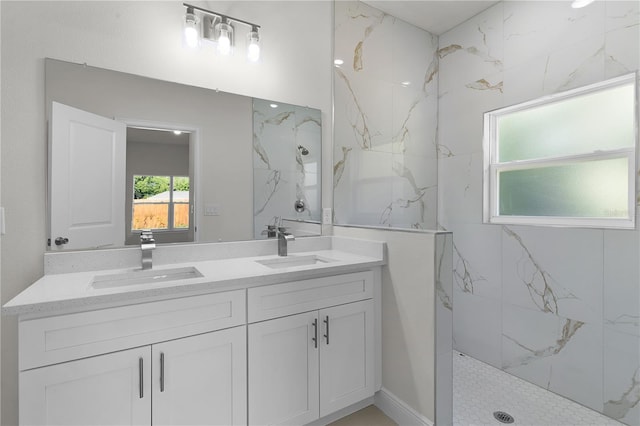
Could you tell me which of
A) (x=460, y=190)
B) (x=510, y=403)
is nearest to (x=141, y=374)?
(x=510, y=403)

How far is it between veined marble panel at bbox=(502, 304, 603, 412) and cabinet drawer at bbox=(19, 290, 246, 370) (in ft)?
6.37

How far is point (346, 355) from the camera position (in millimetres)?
1713

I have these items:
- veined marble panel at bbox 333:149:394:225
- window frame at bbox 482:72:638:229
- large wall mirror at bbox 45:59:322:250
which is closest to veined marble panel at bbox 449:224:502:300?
window frame at bbox 482:72:638:229

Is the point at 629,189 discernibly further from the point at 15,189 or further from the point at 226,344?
the point at 15,189

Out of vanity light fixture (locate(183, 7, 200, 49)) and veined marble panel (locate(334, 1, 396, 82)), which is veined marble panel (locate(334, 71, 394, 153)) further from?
vanity light fixture (locate(183, 7, 200, 49))

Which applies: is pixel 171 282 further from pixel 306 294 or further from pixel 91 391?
pixel 306 294

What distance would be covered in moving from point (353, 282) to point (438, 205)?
4.87 ft

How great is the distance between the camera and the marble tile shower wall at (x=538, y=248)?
175cm

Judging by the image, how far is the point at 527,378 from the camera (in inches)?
85.0

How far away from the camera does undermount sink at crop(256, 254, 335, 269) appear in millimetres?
1910

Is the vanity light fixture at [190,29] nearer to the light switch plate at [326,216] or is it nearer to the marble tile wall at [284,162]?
the marble tile wall at [284,162]

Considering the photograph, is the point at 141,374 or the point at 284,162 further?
the point at 284,162

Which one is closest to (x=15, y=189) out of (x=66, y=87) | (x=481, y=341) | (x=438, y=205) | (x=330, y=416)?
(x=66, y=87)

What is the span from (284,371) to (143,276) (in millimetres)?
833
